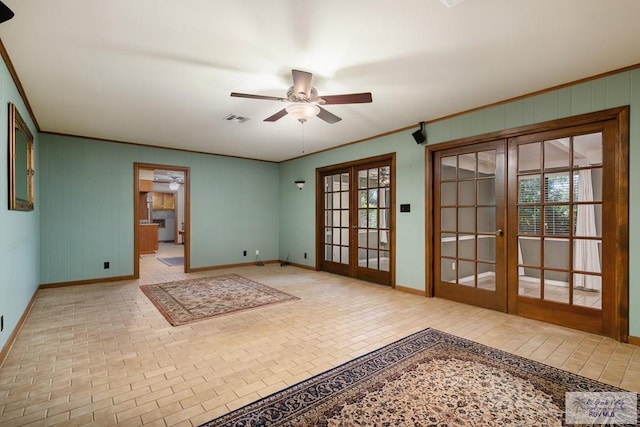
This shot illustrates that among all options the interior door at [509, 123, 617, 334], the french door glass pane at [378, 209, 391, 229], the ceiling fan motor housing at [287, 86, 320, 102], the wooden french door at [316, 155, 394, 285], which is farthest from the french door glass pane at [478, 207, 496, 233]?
the ceiling fan motor housing at [287, 86, 320, 102]

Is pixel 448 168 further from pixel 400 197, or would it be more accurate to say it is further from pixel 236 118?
pixel 236 118

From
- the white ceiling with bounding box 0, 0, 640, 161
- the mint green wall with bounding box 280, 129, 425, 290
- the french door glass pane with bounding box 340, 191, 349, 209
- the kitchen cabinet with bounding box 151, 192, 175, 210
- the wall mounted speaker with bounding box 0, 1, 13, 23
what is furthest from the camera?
the kitchen cabinet with bounding box 151, 192, 175, 210

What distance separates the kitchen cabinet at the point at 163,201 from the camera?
43.4 ft

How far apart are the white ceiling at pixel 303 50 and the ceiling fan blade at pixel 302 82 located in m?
0.15

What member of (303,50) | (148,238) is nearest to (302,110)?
(303,50)

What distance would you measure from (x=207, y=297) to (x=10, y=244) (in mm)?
2269

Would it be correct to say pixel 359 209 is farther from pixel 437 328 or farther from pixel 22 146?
pixel 22 146

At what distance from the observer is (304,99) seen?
2969 millimetres

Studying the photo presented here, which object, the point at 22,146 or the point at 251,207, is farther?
the point at 251,207

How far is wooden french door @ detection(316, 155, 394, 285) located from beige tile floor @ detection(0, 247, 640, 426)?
1.07 meters

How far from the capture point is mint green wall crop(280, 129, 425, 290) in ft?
15.5

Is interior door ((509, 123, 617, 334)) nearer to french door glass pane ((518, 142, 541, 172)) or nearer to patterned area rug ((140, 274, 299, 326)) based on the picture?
french door glass pane ((518, 142, 541, 172))

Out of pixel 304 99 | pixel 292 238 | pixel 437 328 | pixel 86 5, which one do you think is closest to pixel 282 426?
pixel 437 328

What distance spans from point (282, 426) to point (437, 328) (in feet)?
6.98
